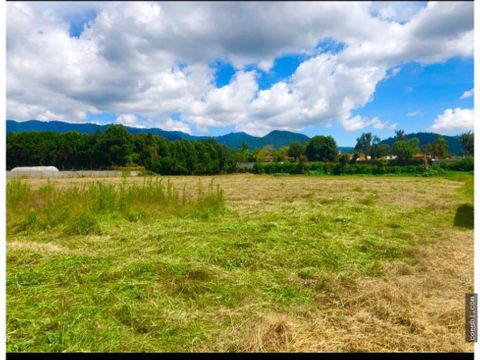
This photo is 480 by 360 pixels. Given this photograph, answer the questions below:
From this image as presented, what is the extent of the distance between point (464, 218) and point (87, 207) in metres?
8.30

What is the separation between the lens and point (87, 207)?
22.6 feet

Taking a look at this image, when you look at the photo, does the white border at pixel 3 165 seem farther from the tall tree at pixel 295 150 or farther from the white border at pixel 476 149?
the tall tree at pixel 295 150

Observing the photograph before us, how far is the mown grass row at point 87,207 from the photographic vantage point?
19.9 feet

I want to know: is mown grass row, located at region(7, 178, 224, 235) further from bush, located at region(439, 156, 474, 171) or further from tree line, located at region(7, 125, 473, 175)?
bush, located at region(439, 156, 474, 171)

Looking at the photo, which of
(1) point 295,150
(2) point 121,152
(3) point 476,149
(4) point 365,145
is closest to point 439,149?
(4) point 365,145

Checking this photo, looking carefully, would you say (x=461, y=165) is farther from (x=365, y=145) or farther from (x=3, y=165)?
(x=3, y=165)

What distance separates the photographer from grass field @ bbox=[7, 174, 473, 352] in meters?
2.30

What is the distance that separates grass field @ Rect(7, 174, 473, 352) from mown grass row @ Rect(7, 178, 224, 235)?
0.20 ft

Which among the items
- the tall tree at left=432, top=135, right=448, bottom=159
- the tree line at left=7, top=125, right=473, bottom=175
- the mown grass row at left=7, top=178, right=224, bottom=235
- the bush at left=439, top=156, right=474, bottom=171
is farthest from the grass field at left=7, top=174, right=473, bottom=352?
the tall tree at left=432, top=135, right=448, bottom=159

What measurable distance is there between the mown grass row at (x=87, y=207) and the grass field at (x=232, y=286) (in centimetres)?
6

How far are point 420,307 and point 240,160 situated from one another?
66746 millimetres

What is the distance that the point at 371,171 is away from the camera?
46.1 metres

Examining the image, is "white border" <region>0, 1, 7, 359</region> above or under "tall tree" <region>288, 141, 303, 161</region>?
under
